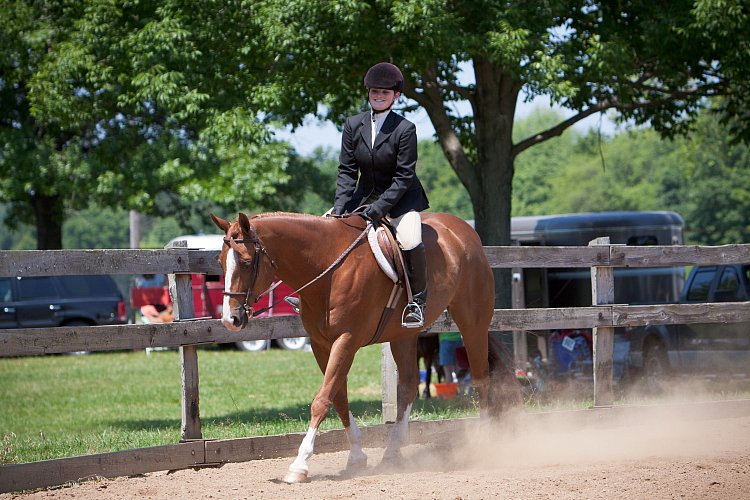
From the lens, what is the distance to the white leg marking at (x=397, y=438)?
7.16 meters

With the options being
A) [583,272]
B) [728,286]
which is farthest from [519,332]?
[728,286]

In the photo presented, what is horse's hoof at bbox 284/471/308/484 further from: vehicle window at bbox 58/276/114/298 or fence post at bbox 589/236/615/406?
vehicle window at bbox 58/276/114/298

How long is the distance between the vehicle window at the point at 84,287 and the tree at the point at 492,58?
12167mm

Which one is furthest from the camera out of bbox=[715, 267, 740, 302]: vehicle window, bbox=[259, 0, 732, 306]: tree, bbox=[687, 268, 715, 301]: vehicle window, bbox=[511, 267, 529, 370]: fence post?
bbox=[511, 267, 529, 370]: fence post

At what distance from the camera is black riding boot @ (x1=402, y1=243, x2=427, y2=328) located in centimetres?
687

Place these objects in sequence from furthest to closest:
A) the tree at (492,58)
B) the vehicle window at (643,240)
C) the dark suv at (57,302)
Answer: the dark suv at (57,302) < the vehicle window at (643,240) < the tree at (492,58)

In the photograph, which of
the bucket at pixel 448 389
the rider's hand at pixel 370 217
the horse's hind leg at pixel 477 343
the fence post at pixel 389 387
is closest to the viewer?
the rider's hand at pixel 370 217

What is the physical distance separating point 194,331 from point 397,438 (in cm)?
181

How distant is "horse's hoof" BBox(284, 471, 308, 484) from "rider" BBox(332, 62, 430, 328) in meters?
1.37

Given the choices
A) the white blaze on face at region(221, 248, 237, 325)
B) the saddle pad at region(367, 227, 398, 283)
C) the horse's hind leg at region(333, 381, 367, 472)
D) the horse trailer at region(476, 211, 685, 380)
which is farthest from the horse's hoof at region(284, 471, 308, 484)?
the horse trailer at region(476, 211, 685, 380)

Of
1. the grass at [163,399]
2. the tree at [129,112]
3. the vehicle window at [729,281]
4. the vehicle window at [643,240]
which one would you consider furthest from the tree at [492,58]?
the grass at [163,399]

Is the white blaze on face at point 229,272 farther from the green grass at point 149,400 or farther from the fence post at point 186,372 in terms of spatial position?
the green grass at point 149,400

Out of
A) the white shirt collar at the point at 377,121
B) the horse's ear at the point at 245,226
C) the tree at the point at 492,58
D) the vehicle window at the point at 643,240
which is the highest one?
the tree at the point at 492,58

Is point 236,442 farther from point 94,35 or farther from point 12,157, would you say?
point 12,157
